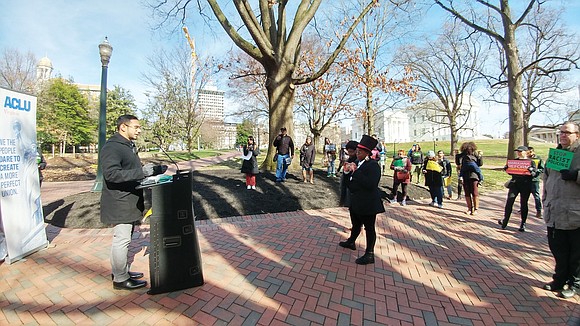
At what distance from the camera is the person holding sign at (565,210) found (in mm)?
2809

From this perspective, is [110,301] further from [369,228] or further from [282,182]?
[282,182]

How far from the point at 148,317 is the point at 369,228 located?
297 cm

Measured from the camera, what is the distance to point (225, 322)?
2416mm

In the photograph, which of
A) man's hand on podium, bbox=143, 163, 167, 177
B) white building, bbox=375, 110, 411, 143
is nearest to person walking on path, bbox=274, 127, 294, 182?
man's hand on podium, bbox=143, 163, 167, 177

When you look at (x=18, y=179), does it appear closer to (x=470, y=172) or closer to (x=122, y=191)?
(x=122, y=191)

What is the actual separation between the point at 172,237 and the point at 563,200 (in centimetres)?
448

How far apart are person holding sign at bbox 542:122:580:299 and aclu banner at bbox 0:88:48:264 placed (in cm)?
700

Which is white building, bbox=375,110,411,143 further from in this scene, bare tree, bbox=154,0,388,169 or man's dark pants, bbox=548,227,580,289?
man's dark pants, bbox=548,227,580,289

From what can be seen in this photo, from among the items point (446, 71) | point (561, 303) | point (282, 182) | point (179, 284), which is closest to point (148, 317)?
point (179, 284)

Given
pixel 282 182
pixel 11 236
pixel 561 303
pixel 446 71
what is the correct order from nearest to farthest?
pixel 561 303, pixel 11 236, pixel 282 182, pixel 446 71

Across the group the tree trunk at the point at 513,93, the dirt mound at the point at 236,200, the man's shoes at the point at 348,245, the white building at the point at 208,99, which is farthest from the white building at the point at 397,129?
the man's shoes at the point at 348,245

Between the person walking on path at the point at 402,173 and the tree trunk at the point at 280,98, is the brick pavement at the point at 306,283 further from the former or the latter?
the tree trunk at the point at 280,98

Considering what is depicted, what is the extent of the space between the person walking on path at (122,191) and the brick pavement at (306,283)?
0.35 m

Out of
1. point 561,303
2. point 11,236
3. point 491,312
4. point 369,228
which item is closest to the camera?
point 491,312
